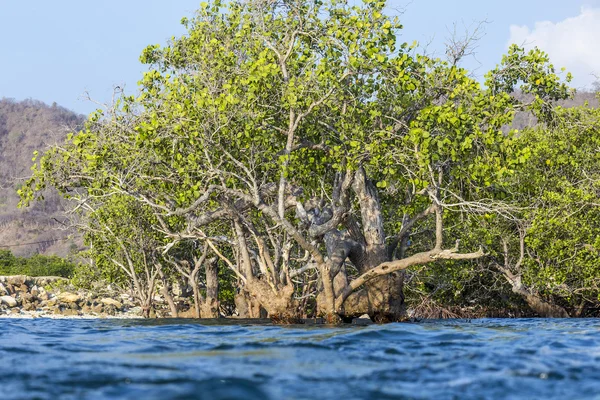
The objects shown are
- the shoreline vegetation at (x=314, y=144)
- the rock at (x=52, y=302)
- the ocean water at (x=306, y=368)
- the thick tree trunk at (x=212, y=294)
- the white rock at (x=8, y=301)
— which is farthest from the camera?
the rock at (x=52, y=302)

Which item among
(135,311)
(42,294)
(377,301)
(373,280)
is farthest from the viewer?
(42,294)

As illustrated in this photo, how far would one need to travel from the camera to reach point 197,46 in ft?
81.5

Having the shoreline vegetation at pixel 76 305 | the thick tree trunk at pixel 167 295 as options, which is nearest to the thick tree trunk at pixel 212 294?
the thick tree trunk at pixel 167 295

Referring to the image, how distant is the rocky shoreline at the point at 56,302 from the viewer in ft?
137

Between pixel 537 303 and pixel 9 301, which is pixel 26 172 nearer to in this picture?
pixel 9 301

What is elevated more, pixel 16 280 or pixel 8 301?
pixel 16 280

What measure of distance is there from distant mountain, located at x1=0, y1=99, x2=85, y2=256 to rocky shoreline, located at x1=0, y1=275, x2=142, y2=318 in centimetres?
6795

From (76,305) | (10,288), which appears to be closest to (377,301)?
(76,305)

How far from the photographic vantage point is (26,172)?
151m

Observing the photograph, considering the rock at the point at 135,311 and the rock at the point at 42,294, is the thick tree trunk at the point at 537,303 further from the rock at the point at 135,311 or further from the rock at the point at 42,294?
the rock at the point at 42,294

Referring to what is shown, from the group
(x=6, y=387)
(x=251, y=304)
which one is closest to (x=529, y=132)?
(x=251, y=304)

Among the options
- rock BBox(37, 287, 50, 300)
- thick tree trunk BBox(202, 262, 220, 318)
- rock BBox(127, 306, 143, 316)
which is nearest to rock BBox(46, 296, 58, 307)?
rock BBox(37, 287, 50, 300)

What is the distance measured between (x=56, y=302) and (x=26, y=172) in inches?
4551

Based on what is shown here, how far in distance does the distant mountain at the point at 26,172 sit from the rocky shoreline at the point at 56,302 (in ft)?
223
